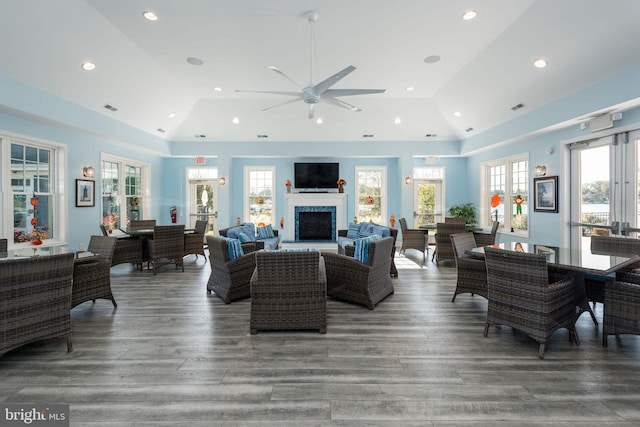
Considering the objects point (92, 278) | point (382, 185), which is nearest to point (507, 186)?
point (382, 185)

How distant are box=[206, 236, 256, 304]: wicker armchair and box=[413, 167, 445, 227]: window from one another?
6.36m

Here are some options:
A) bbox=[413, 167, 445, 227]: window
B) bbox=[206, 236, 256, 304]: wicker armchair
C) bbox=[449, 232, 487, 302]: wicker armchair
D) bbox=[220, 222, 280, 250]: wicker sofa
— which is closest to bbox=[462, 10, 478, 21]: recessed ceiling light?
bbox=[449, 232, 487, 302]: wicker armchair

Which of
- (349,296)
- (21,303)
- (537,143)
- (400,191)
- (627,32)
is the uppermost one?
(627,32)

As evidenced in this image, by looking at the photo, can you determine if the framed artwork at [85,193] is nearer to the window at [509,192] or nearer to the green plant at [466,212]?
the window at [509,192]

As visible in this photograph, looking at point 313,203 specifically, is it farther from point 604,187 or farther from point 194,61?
point 604,187

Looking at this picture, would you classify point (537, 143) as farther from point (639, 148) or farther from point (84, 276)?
point (84, 276)

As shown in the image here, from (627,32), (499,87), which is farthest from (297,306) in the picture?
(499,87)

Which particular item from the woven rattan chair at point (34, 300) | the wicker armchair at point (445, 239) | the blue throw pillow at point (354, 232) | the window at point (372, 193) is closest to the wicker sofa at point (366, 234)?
the blue throw pillow at point (354, 232)

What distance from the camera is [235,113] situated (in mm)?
7875

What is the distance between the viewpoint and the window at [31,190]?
195 inches

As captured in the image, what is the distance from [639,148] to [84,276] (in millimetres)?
7797

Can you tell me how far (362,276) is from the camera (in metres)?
3.94

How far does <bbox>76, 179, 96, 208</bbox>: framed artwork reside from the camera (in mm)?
6160

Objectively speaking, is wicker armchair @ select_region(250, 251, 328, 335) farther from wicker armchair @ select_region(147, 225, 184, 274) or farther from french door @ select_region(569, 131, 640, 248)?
french door @ select_region(569, 131, 640, 248)
